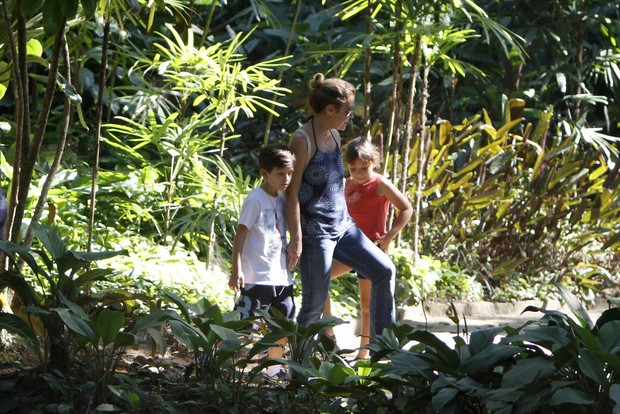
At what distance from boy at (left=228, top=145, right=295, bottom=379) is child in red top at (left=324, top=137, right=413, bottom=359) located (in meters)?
0.75

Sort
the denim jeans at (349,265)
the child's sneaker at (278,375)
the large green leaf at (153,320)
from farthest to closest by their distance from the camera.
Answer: the denim jeans at (349,265) → the child's sneaker at (278,375) → the large green leaf at (153,320)

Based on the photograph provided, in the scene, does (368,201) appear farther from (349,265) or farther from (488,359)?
(488,359)

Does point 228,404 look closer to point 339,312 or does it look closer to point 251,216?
point 251,216

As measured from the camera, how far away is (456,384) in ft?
11.1

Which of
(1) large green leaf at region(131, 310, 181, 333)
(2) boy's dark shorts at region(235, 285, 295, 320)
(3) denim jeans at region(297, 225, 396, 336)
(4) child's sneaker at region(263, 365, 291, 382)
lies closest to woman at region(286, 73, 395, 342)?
(3) denim jeans at region(297, 225, 396, 336)

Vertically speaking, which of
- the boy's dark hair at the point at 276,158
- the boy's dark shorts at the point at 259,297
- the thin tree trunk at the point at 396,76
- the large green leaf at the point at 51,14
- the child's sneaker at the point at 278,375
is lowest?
the child's sneaker at the point at 278,375

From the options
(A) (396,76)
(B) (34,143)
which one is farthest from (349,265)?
(A) (396,76)

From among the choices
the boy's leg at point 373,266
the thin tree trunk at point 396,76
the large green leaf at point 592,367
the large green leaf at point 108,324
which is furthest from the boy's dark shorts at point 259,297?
the thin tree trunk at point 396,76

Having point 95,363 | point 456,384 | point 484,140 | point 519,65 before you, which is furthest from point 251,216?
point 519,65

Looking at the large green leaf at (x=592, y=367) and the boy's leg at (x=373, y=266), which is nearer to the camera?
the large green leaf at (x=592, y=367)

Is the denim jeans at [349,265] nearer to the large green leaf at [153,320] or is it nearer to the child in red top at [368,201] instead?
the child in red top at [368,201]

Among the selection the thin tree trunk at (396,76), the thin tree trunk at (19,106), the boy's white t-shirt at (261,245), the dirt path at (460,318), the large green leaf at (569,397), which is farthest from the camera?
the thin tree trunk at (396,76)

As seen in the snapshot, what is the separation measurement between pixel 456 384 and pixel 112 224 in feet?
16.9

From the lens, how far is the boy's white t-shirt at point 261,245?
209 inches
